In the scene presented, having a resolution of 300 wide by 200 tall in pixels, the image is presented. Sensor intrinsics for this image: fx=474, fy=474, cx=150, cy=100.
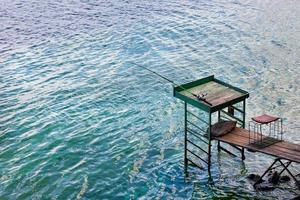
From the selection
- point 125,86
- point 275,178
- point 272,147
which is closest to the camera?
point 272,147

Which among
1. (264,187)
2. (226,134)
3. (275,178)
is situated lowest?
(264,187)

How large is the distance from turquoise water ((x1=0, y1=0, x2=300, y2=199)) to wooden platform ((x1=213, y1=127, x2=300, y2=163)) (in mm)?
3214

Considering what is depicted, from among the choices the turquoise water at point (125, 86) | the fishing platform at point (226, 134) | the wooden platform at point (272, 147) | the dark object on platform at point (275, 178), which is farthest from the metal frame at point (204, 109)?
the dark object on platform at point (275, 178)

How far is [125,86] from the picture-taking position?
43.8m

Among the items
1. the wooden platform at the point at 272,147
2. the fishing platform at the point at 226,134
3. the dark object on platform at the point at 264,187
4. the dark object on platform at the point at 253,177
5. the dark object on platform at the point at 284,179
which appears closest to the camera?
the wooden platform at the point at 272,147

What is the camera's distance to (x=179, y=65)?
4850 centimetres

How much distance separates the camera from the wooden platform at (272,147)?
24.8 meters

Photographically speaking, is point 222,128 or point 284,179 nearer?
point 222,128

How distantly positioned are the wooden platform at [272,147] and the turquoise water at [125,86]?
321 centimetres

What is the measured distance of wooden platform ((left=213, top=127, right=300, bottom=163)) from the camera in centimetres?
2484

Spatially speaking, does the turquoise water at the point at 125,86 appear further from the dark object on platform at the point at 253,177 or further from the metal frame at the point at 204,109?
the metal frame at the point at 204,109

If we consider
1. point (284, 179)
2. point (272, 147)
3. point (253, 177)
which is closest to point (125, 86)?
point (253, 177)

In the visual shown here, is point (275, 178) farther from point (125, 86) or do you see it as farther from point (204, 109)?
point (125, 86)

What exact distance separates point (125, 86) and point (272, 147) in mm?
20356
